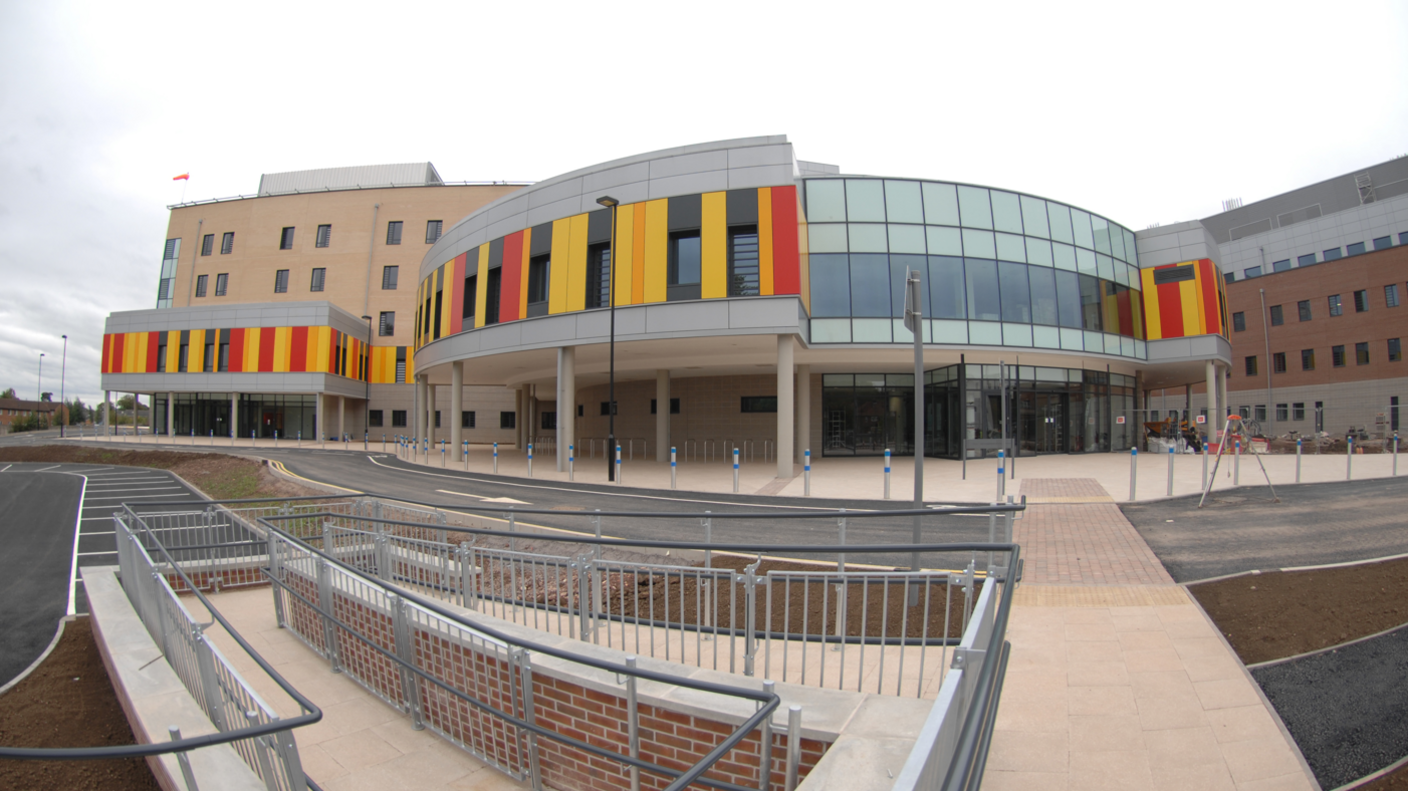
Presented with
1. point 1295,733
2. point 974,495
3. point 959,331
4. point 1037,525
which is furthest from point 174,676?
point 959,331

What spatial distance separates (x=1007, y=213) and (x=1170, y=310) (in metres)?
11.0

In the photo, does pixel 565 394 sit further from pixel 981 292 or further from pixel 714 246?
pixel 981 292

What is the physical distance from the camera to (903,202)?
2291cm

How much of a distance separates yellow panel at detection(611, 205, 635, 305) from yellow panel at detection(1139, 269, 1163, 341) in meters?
24.9

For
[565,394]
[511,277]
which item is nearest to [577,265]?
[511,277]

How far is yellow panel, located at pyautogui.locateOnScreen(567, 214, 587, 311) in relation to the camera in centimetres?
2058

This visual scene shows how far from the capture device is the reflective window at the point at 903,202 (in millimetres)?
22812

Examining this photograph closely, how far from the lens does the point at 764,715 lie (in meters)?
2.46

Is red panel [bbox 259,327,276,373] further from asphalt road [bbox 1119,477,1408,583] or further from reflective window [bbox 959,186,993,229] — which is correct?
asphalt road [bbox 1119,477,1408,583]

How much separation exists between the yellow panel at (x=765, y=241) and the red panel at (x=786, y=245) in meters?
0.13

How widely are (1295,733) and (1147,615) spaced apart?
2133mm

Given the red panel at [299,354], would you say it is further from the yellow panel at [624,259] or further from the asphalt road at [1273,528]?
the asphalt road at [1273,528]

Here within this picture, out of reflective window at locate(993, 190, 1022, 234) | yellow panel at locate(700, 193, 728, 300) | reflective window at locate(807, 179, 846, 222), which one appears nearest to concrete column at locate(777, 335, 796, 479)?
yellow panel at locate(700, 193, 728, 300)

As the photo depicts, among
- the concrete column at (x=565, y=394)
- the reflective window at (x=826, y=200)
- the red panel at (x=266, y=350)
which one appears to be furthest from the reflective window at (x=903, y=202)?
the red panel at (x=266, y=350)
